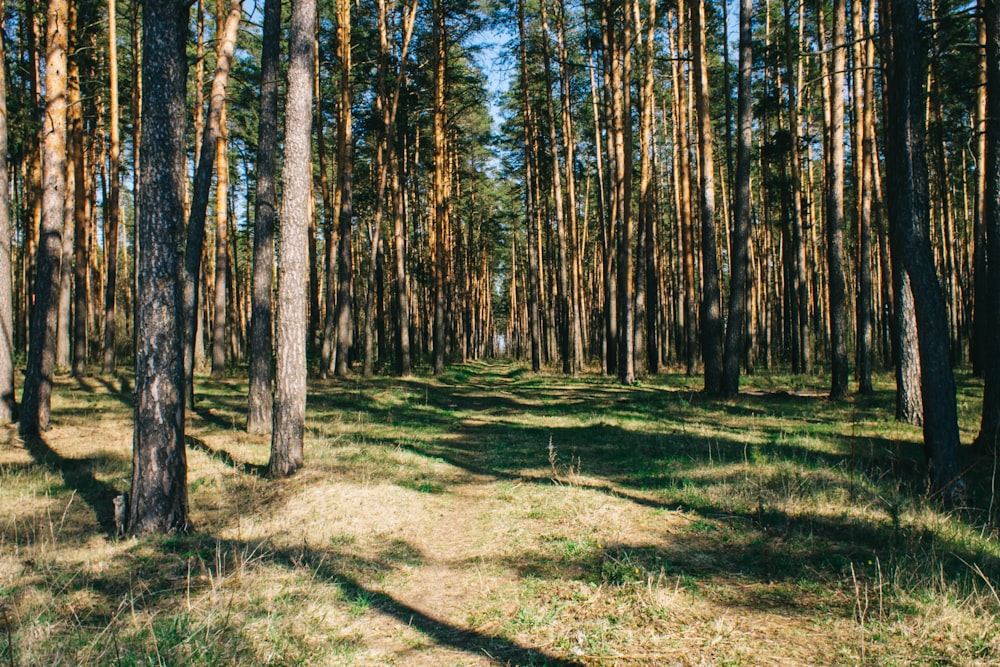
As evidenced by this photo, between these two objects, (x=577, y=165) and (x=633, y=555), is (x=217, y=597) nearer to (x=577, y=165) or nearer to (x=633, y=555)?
(x=633, y=555)

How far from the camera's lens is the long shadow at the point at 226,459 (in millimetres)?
7566

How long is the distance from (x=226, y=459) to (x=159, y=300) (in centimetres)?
342

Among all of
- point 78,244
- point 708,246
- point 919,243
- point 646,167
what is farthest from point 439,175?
point 919,243

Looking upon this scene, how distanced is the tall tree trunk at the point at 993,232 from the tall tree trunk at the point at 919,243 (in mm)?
1636

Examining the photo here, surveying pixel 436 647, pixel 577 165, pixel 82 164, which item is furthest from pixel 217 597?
pixel 577 165

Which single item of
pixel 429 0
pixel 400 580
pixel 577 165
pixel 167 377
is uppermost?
pixel 429 0

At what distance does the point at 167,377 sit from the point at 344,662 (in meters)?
3.35

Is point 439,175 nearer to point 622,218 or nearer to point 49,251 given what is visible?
point 622,218

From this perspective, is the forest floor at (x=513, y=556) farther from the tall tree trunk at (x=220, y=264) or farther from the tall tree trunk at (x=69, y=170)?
the tall tree trunk at (x=69, y=170)

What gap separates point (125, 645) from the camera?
10.9 ft

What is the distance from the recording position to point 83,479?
7148 mm

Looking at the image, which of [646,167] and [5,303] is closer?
[5,303]

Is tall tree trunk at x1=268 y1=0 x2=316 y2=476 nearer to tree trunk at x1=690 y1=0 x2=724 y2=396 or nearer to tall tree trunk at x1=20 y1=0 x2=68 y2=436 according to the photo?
tall tree trunk at x1=20 y1=0 x2=68 y2=436

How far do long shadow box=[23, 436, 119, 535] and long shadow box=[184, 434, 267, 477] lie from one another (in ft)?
3.51
